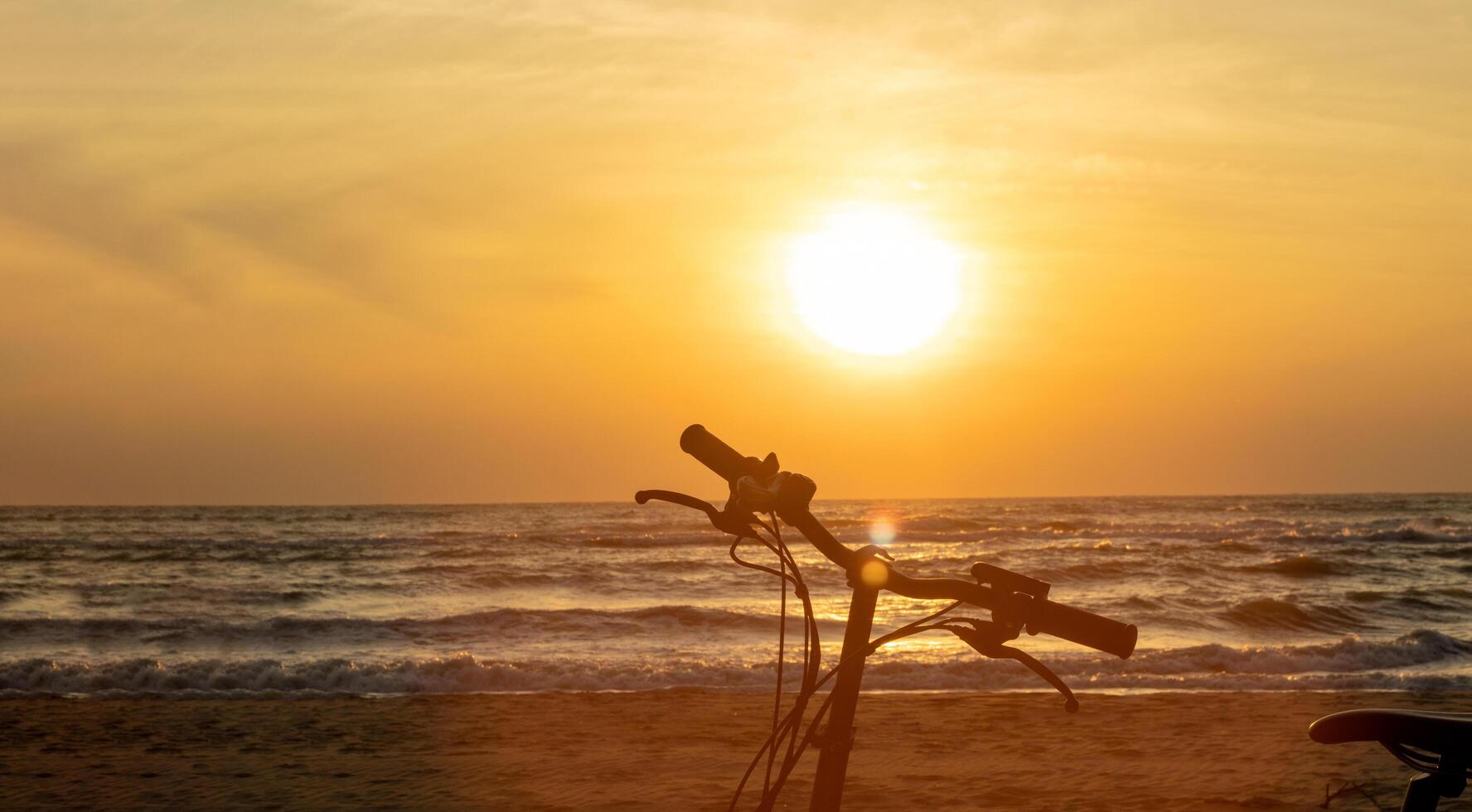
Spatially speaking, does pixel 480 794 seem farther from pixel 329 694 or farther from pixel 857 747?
pixel 329 694

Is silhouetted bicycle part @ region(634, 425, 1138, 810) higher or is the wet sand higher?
silhouetted bicycle part @ region(634, 425, 1138, 810)

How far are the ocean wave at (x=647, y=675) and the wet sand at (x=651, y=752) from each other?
109 centimetres

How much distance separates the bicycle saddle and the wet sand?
5.61m

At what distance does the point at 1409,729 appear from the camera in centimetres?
269

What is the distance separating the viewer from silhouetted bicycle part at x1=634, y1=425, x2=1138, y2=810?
2.05 m

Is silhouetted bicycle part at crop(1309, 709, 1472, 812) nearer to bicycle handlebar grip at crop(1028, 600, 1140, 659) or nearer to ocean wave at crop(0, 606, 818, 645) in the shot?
bicycle handlebar grip at crop(1028, 600, 1140, 659)

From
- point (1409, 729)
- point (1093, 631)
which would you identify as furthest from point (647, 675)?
point (1093, 631)

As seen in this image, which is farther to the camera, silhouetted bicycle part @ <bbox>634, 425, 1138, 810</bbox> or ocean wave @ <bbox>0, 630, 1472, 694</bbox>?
ocean wave @ <bbox>0, 630, 1472, 694</bbox>

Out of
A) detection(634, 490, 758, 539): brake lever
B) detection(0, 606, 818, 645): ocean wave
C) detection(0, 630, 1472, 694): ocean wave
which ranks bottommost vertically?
detection(0, 606, 818, 645): ocean wave

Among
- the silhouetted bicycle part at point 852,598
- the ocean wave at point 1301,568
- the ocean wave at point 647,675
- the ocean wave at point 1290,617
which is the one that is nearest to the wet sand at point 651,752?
the ocean wave at point 647,675

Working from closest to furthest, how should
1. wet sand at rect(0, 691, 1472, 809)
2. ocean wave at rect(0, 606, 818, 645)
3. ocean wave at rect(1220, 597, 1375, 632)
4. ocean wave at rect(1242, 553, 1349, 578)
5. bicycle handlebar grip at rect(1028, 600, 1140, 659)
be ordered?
bicycle handlebar grip at rect(1028, 600, 1140, 659)
wet sand at rect(0, 691, 1472, 809)
ocean wave at rect(0, 606, 818, 645)
ocean wave at rect(1220, 597, 1375, 632)
ocean wave at rect(1242, 553, 1349, 578)

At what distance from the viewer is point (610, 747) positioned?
10344mm

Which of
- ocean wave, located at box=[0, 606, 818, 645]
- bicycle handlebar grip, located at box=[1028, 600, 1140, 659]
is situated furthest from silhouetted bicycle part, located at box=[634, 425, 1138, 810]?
ocean wave, located at box=[0, 606, 818, 645]

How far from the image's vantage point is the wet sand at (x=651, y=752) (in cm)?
865
